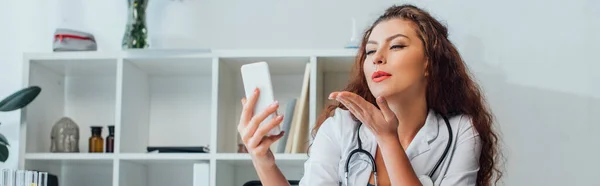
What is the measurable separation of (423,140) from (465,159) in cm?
10

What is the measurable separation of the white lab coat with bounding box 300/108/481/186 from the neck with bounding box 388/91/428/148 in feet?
0.08

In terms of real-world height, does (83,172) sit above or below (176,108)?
below

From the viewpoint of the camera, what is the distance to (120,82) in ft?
8.52

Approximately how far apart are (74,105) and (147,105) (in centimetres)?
26

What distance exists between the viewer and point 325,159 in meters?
1.96

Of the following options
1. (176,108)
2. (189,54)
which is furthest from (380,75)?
(176,108)

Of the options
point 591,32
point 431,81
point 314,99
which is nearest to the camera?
point 431,81

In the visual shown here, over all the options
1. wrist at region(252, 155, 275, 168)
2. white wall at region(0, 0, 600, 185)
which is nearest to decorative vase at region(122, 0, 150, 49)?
white wall at region(0, 0, 600, 185)

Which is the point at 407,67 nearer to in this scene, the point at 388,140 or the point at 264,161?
the point at 388,140

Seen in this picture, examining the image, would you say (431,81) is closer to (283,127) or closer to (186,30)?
(283,127)

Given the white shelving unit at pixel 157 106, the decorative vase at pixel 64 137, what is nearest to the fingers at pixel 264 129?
the white shelving unit at pixel 157 106

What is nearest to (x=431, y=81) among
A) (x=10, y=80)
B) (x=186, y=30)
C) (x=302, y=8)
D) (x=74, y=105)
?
(x=302, y=8)

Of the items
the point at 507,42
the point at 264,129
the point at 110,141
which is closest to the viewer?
the point at 264,129

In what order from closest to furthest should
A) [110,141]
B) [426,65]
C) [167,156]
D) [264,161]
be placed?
[264,161], [426,65], [167,156], [110,141]
